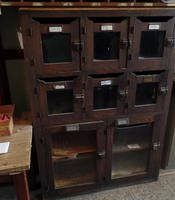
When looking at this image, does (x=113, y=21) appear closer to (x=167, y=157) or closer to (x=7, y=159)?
(x=7, y=159)

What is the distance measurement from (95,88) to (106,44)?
0.32m

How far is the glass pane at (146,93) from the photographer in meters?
1.54

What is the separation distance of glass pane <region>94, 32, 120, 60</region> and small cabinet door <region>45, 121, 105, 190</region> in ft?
1.68

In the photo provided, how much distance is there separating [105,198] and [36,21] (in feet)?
5.08

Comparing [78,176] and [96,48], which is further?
[78,176]

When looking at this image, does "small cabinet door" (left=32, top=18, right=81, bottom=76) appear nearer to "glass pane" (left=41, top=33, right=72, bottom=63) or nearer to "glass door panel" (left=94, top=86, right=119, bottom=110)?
"glass pane" (left=41, top=33, right=72, bottom=63)

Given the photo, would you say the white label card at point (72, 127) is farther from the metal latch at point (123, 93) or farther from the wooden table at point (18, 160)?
the metal latch at point (123, 93)

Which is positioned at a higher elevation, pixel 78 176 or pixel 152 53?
pixel 152 53

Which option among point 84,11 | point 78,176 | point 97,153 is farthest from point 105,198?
point 84,11

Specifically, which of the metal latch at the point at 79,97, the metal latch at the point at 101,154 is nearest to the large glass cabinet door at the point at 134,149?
the metal latch at the point at 101,154

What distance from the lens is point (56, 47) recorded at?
1.30 metres

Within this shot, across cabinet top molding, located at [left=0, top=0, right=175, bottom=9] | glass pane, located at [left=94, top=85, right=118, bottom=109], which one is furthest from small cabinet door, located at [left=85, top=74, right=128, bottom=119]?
cabinet top molding, located at [left=0, top=0, right=175, bottom=9]

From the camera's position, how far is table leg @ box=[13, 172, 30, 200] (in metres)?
1.14

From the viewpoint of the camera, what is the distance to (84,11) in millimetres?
1209
